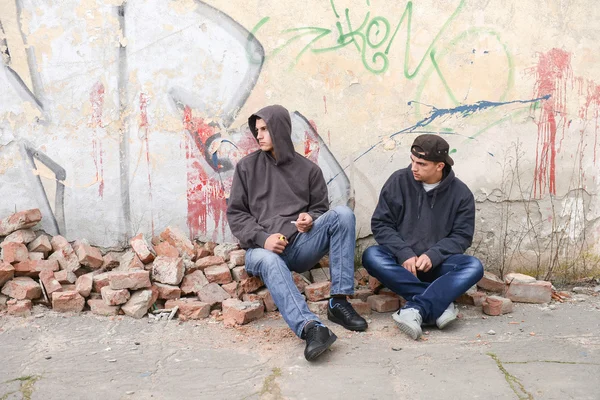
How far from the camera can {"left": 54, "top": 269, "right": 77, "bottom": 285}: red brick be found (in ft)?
13.6

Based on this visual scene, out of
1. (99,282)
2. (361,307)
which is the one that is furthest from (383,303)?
(99,282)

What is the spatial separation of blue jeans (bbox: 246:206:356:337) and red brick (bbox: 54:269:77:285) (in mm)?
1273

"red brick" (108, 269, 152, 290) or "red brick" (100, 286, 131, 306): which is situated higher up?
"red brick" (108, 269, 152, 290)

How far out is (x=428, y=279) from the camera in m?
4.07

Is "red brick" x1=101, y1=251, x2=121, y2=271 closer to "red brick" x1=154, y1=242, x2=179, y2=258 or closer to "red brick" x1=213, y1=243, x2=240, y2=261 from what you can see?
"red brick" x1=154, y1=242, x2=179, y2=258

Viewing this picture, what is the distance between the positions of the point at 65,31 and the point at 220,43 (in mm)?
1118

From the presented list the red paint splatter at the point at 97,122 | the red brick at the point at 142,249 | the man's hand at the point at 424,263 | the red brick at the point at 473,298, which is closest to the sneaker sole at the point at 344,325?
the man's hand at the point at 424,263

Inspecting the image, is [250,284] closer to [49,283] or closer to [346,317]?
[346,317]

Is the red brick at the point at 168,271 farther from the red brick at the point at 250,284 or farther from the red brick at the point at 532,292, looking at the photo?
the red brick at the point at 532,292

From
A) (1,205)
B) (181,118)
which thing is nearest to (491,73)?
(181,118)

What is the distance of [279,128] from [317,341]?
152 centimetres

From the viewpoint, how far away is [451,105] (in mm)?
4516

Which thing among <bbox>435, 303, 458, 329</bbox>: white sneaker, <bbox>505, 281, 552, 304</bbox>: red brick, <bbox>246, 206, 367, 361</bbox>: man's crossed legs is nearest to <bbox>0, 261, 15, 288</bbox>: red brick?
<bbox>246, 206, 367, 361</bbox>: man's crossed legs

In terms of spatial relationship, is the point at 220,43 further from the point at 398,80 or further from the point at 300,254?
the point at 300,254
